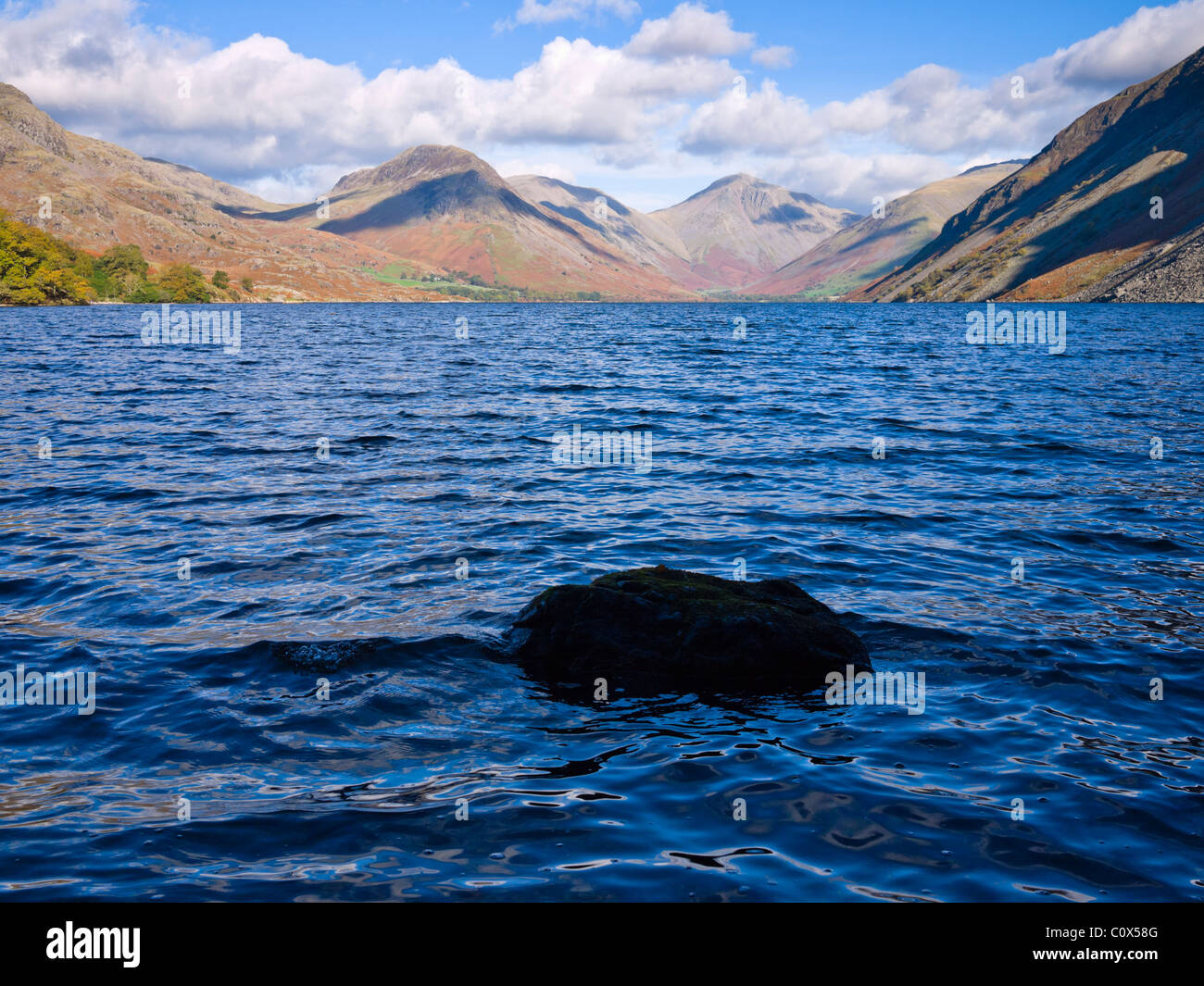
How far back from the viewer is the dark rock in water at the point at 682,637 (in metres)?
9.16

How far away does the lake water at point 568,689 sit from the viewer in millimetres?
6020

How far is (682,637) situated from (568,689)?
1469mm

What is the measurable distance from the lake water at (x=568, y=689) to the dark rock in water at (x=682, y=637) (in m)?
0.39

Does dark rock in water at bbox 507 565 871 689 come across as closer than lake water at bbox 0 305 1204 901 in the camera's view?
No

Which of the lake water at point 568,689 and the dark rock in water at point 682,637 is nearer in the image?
the lake water at point 568,689

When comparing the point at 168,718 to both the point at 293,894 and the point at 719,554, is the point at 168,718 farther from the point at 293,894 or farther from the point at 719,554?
the point at 719,554

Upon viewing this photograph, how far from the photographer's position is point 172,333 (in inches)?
3511

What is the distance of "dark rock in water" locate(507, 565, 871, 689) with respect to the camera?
9.16 m

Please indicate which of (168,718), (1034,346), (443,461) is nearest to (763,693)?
(168,718)

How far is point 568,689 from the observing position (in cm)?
914

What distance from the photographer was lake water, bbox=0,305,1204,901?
602cm

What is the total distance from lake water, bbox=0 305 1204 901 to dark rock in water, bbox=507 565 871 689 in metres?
0.39

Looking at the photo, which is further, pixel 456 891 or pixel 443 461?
pixel 443 461

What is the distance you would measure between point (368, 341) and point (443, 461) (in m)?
57.5
